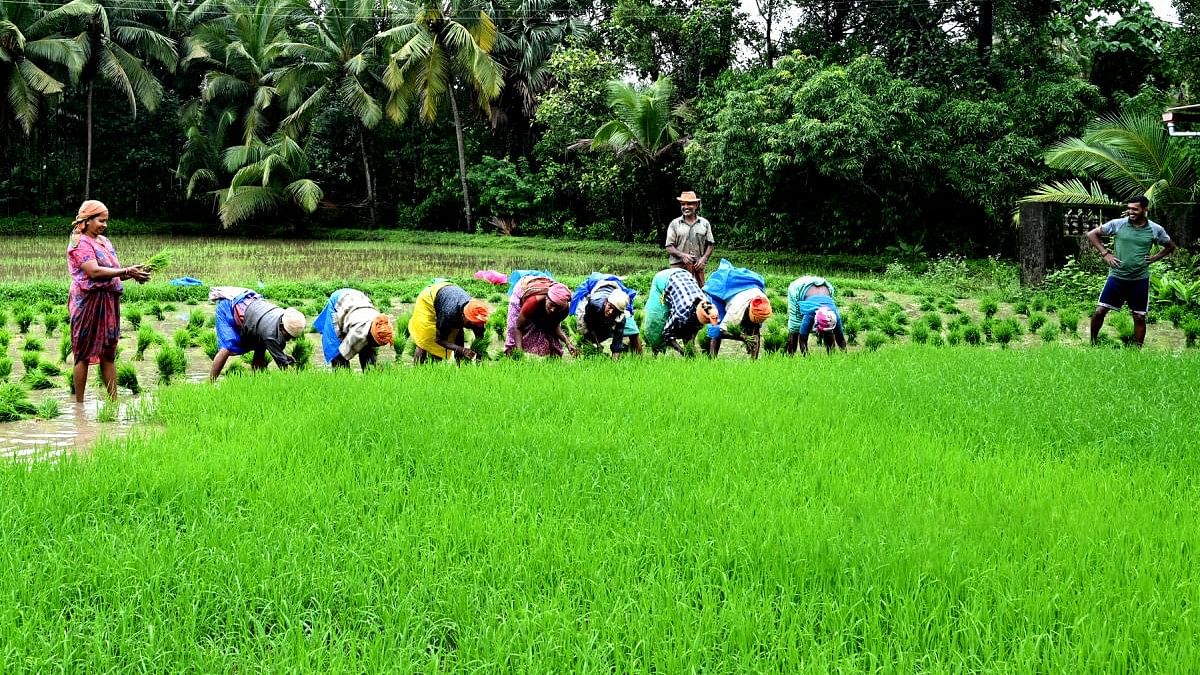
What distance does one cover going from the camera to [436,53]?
20750 mm

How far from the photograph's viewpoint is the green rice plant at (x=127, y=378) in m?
5.70

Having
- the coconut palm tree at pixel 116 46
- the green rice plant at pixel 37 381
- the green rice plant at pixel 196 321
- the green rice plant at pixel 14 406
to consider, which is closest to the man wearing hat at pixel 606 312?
the green rice plant at pixel 14 406

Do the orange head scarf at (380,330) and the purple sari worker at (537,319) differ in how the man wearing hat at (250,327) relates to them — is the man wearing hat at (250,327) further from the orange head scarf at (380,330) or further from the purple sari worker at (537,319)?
the purple sari worker at (537,319)

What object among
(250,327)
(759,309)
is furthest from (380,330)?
(759,309)

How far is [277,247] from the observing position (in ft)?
64.5

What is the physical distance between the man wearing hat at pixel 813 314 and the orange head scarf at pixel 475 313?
2.35m

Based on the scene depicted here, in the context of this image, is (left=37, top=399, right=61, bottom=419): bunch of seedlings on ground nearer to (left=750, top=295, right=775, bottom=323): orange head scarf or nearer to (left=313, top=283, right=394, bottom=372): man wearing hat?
(left=313, top=283, right=394, bottom=372): man wearing hat

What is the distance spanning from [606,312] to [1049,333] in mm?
4070

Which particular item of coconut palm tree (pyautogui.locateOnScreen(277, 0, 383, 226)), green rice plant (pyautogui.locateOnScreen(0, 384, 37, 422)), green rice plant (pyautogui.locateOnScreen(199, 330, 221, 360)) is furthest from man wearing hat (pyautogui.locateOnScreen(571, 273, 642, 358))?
coconut palm tree (pyautogui.locateOnScreen(277, 0, 383, 226))

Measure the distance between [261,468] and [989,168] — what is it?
12.2 meters

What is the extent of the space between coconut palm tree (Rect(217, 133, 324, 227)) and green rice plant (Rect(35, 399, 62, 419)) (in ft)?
56.1

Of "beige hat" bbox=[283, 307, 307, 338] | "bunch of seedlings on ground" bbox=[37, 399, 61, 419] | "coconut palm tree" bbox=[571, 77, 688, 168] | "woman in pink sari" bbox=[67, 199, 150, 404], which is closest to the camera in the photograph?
"bunch of seedlings on ground" bbox=[37, 399, 61, 419]

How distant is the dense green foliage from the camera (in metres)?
14.0

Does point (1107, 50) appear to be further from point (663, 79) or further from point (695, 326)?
point (695, 326)
